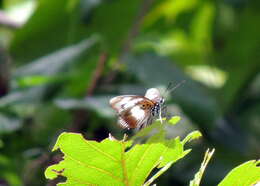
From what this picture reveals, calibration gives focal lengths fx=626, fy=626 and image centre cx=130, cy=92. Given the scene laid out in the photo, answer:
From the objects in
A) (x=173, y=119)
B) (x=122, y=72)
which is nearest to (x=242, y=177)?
(x=173, y=119)

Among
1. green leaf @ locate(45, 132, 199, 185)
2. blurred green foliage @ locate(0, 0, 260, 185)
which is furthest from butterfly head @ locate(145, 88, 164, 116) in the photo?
blurred green foliage @ locate(0, 0, 260, 185)

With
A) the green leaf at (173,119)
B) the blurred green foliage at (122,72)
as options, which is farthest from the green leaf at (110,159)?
the blurred green foliage at (122,72)

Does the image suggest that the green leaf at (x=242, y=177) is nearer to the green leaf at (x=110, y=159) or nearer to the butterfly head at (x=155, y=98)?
the green leaf at (x=110, y=159)

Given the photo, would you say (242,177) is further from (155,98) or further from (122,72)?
(122,72)

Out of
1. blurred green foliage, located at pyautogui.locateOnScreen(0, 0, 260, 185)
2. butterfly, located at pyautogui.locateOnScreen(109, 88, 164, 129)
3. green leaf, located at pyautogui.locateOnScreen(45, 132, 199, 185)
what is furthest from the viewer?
blurred green foliage, located at pyautogui.locateOnScreen(0, 0, 260, 185)

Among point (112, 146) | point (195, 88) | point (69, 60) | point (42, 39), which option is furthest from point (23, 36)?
point (112, 146)

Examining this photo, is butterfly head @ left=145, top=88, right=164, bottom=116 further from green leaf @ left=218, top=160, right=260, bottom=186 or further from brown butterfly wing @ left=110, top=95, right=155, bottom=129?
green leaf @ left=218, top=160, right=260, bottom=186
